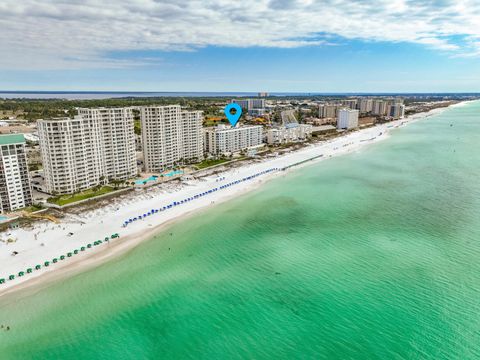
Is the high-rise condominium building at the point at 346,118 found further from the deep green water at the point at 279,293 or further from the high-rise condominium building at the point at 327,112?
the deep green water at the point at 279,293

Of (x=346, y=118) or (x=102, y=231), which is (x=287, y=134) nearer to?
(x=346, y=118)

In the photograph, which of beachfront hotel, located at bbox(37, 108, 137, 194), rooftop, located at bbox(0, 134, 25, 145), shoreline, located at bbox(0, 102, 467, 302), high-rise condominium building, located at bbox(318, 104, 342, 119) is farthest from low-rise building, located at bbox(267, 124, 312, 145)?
rooftop, located at bbox(0, 134, 25, 145)

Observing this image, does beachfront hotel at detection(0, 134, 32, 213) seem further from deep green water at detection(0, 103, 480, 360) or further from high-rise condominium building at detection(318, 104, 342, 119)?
high-rise condominium building at detection(318, 104, 342, 119)

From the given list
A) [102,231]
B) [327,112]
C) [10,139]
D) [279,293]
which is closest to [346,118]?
[327,112]

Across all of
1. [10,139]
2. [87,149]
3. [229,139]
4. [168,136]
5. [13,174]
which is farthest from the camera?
[229,139]

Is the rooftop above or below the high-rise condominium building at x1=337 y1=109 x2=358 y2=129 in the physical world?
above

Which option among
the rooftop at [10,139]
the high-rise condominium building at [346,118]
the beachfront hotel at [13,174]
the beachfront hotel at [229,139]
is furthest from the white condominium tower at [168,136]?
the high-rise condominium building at [346,118]

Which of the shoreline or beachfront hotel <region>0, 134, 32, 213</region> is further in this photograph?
beachfront hotel <region>0, 134, 32, 213</region>

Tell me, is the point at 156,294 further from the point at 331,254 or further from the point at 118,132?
the point at 118,132
